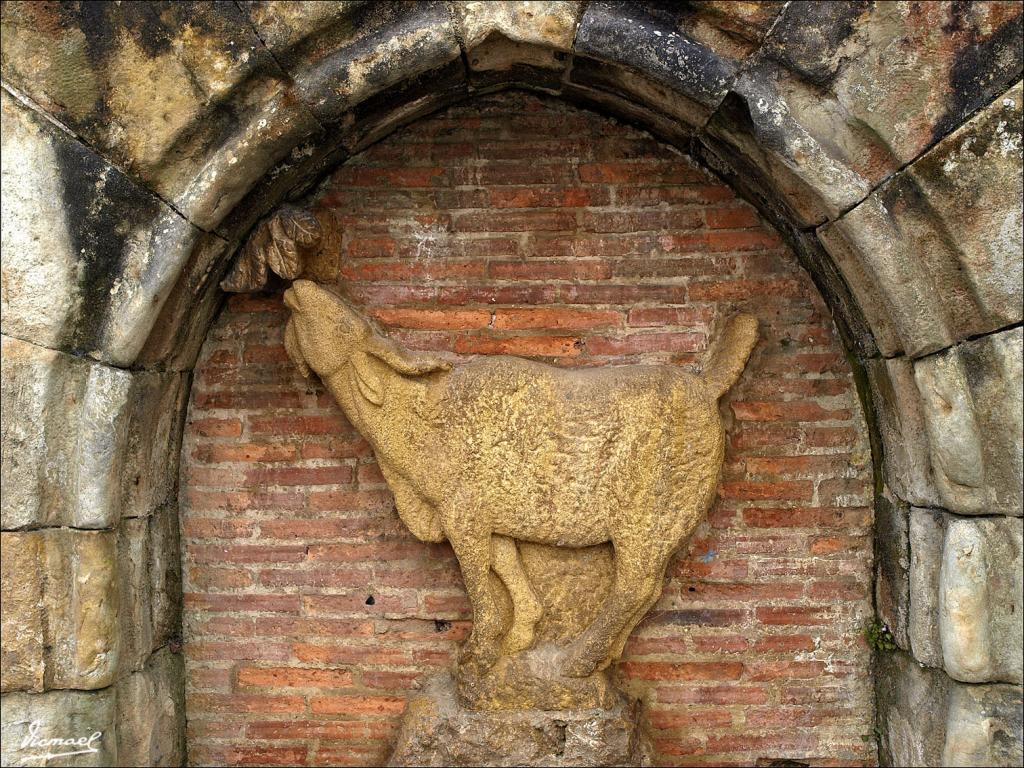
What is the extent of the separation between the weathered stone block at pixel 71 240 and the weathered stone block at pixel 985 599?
8.00ft

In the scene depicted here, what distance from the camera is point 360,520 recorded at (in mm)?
2834

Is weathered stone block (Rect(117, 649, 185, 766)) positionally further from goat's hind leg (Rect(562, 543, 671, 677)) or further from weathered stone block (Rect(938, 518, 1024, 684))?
weathered stone block (Rect(938, 518, 1024, 684))

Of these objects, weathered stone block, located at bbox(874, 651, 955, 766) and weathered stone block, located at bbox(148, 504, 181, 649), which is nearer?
weathered stone block, located at bbox(874, 651, 955, 766)

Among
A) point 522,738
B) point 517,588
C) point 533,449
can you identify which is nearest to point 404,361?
point 533,449

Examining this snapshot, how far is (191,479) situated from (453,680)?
1.18 meters

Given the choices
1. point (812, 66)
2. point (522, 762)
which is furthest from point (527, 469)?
point (812, 66)

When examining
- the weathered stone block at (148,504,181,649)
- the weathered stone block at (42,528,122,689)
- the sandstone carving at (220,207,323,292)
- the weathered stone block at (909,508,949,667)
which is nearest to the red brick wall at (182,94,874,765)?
the weathered stone block at (148,504,181,649)

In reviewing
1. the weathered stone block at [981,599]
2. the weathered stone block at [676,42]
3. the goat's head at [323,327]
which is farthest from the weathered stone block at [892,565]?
the goat's head at [323,327]

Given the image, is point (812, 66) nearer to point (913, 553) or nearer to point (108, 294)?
point (913, 553)

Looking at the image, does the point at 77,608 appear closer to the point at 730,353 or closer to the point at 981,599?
the point at 730,353

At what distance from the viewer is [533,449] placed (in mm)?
2555

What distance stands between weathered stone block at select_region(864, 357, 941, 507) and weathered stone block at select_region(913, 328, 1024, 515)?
9cm

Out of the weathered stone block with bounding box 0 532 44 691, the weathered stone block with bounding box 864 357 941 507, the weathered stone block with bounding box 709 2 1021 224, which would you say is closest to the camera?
the weathered stone block with bounding box 709 2 1021 224

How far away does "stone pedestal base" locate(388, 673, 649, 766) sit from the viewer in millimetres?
2623
